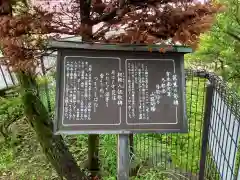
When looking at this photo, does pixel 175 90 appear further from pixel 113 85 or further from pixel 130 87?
pixel 113 85

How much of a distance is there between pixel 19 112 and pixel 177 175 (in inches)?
96.1

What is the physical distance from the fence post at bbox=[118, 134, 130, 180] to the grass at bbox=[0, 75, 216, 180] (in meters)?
0.72

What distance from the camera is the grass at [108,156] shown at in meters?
3.85

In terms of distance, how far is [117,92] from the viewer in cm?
250

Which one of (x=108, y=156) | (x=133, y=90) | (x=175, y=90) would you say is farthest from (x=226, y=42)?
(x=133, y=90)

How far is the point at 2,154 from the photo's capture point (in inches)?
173

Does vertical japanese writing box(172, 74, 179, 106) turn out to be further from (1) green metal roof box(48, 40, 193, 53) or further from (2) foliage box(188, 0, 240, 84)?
(2) foliage box(188, 0, 240, 84)

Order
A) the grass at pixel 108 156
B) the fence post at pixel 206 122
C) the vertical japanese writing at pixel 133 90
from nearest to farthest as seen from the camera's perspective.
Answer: the vertical japanese writing at pixel 133 90, the fence post at pixel 206 122, the grass at pixel 108 156

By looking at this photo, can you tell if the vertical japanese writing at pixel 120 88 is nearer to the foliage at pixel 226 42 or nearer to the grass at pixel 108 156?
the grass at pixel 108 156

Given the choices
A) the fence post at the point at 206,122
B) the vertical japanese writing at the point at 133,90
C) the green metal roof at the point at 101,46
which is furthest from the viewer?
the fence post at the point at 206,122

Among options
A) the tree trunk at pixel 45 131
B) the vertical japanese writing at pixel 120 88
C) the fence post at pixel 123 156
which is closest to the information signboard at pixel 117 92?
the vertical japanese writing at pixel 120 88

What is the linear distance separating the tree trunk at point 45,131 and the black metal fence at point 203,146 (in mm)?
320

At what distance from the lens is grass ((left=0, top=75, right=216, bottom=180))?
3848 mm

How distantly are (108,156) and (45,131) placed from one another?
3.02 feet
